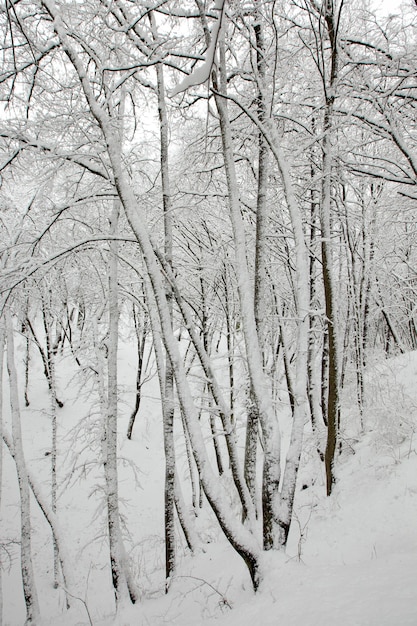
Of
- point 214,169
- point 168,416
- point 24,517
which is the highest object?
point 214,169

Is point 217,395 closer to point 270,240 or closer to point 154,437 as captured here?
point 270,240

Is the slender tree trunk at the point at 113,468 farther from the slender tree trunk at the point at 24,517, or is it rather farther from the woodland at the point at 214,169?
the slender tree trunk at the point at 24,517

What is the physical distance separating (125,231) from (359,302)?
17.5 ft

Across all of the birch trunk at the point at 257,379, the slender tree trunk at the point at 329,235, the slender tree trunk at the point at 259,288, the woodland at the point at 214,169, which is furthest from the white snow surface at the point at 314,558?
the slender tree trunk at the point at 259,288

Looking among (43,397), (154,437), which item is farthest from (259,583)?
(43,397)

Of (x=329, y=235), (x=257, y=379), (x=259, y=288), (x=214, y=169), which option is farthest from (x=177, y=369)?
(x=214, y=169)

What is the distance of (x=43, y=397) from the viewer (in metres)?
18.8

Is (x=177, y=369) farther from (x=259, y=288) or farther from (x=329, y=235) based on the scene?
(x=329, y=235)

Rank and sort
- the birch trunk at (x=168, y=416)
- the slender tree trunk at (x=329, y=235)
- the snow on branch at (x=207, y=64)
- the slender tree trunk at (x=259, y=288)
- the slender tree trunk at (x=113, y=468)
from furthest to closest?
the birch trunk at (x=168, y=416) → the slender tree trunk at (x=113, y=468) → the slender tree trunk at (x=259, y=288) → the slender tree trunk at (x=329, y=235) → the snow on branch at (x=207, y=64)

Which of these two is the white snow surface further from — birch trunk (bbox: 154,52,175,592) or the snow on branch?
the snow on branch

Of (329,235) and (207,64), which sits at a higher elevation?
(207,64)

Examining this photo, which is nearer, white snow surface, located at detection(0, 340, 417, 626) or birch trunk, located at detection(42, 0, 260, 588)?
white snow surface, located at detection(0, 340, 417, 626)

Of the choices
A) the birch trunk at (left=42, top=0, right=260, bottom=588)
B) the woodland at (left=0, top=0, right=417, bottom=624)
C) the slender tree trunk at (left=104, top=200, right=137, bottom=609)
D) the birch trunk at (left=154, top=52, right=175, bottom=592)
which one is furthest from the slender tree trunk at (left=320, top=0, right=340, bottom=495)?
the slender tree trunk at (left=104, top=200, right=137, bottom=609)

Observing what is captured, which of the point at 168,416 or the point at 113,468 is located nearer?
the point at 168,416
